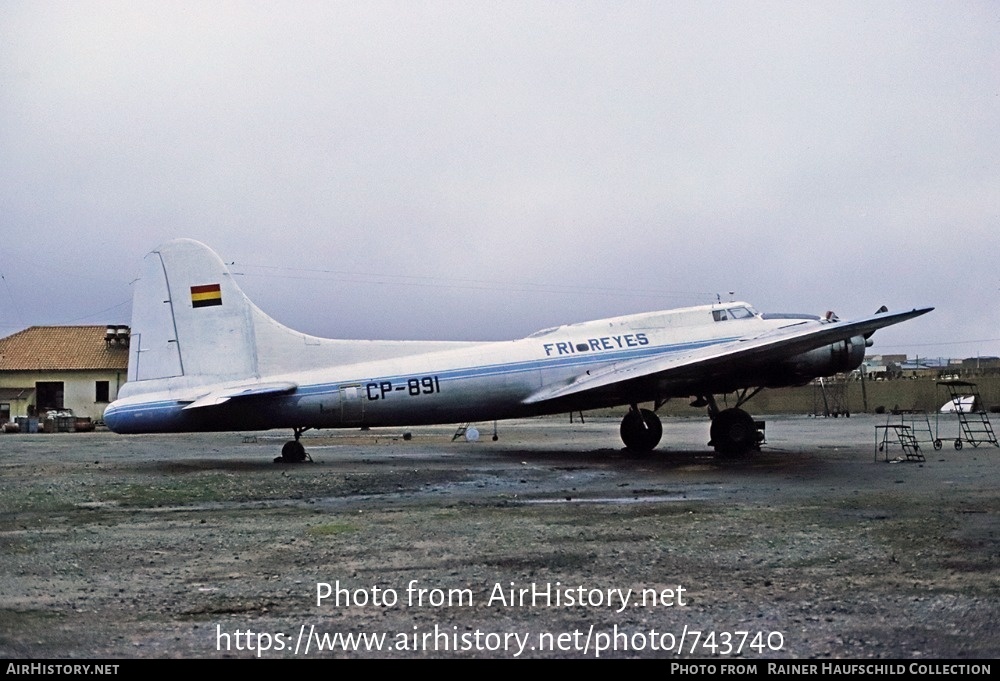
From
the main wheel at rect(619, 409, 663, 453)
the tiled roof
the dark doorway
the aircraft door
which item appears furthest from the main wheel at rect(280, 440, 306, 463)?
the dark doorway

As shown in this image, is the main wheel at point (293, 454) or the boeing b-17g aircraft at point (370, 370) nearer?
the boeing b-17g aircraft at point (370, 370)

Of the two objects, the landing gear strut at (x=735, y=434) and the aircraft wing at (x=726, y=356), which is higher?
the aircraft wing at (x=726, y=356)

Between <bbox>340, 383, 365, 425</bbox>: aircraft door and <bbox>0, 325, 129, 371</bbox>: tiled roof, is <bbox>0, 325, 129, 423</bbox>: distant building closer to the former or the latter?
<bbox>0, 325, 129, 371</bbox>: tiled roof

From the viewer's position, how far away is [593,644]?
17.0 ft

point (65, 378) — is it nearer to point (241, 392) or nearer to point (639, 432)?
point (241, 392)

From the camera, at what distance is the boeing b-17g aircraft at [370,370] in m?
17.6

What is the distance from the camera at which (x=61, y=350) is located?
195 feet

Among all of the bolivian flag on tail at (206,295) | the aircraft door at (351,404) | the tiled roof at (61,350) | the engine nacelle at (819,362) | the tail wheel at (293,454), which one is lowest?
the tail wheel at (293,454)

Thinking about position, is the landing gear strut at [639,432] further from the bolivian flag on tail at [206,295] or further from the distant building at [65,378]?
the distant building at [65,378]

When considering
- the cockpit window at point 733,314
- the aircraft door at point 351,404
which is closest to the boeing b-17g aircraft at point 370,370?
the aircraft door at point 351,404

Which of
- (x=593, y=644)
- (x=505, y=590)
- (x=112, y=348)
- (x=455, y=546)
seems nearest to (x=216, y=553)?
(x=455, y=546)

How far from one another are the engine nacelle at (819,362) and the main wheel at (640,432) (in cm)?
316

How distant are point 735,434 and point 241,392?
429 inches

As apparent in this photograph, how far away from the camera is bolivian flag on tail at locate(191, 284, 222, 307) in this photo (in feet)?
59.5
